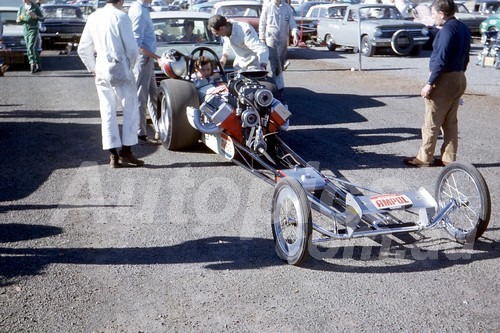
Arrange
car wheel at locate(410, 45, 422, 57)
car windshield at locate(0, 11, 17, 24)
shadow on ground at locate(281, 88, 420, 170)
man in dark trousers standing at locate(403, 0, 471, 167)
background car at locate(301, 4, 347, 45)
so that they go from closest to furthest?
man in dark trousers standing at locate(403, 0, 471, 167) → shadow on ground at locate(281, 88, 420, 170) → car windshield at locate(0, 11, 17, 24) → car wheel at locate(410, 45, 422, 57) → background car at locate(301, 4, 347, 45)

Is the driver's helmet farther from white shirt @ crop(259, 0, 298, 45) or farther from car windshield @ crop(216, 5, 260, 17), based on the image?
car windshield @ crop(216, 5, 260, 17)

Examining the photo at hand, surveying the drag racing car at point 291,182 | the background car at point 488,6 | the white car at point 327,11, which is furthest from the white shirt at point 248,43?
the background car at point 488,6

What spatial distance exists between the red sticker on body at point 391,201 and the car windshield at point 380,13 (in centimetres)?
1677

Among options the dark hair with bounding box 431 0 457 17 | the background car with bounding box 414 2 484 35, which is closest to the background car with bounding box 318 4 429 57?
the background car with bounding box 414 2 484 35

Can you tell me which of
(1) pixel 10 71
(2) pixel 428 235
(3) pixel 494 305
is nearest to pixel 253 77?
(2) pixel 428 235

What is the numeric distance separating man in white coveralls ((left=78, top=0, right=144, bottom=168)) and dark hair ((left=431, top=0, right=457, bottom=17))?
3.45 meters

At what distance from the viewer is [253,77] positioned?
673 centimetres

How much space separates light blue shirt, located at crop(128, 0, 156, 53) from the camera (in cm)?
756

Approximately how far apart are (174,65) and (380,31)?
1281 cm

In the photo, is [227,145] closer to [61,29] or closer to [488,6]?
[61,29]

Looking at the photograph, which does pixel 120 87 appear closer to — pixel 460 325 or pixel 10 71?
pixel 460 325

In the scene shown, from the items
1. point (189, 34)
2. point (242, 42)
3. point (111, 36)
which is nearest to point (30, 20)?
point (189, 34)

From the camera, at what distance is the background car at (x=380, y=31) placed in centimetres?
1908

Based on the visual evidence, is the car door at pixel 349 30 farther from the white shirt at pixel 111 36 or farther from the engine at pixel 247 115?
the white shirt at pixel 111 36
